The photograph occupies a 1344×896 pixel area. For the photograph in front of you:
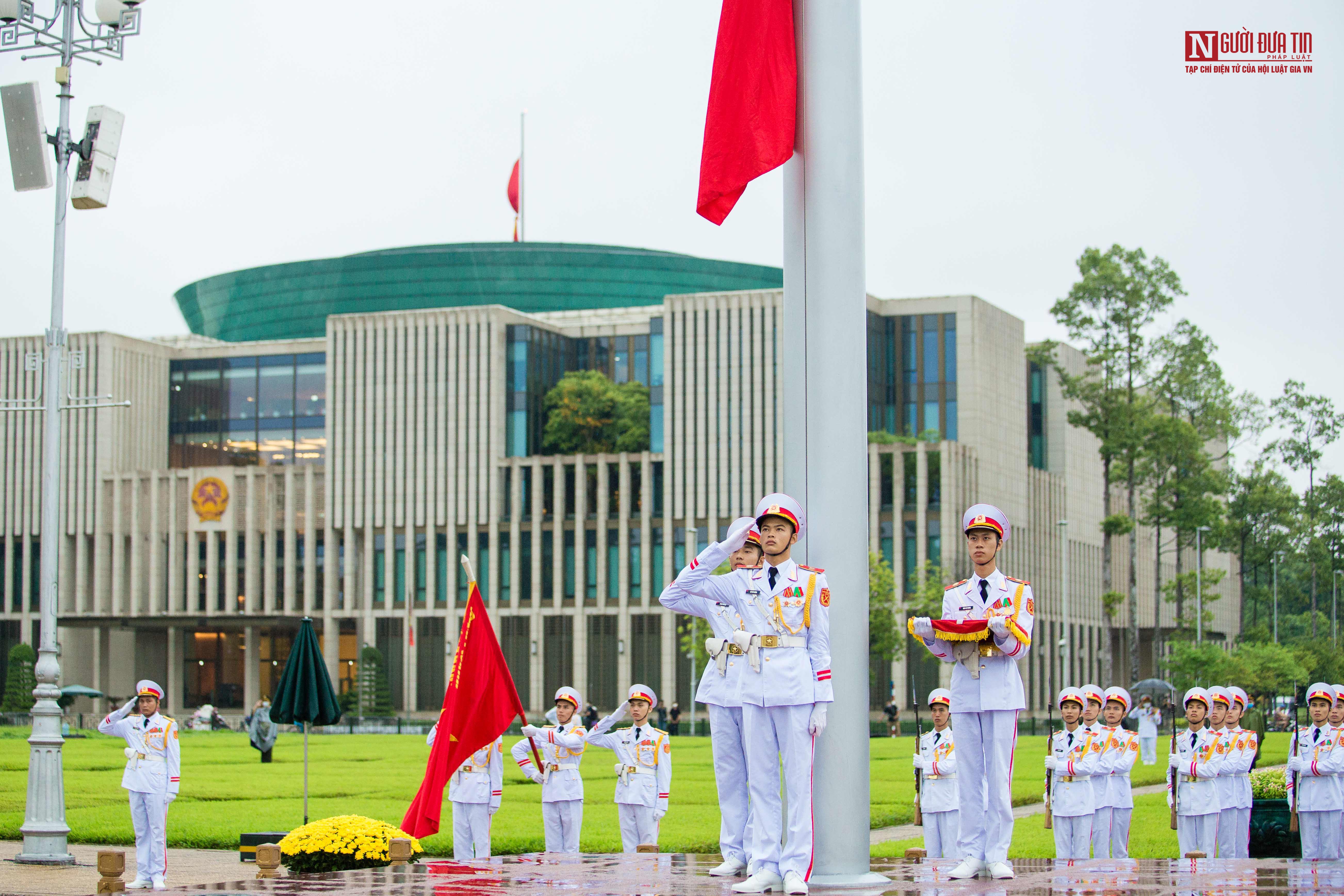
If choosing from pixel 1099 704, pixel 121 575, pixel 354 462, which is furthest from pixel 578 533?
pixel 1099 704

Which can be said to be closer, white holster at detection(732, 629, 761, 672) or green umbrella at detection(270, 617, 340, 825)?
white holster at detection(732, 629, 761, 672)

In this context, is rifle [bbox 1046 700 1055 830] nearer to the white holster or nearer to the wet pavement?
the wet pavement

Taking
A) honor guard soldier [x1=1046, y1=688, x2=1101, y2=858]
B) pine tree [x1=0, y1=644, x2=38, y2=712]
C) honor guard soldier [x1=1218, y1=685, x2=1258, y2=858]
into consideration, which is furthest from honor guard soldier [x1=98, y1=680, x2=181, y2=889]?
pine tree [x1=0, y1=644, x2=38, y2=712]

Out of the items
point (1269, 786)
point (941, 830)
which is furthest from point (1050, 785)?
point (1269, 786)

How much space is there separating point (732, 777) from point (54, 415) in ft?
41.0

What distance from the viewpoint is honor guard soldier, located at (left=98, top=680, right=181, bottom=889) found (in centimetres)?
1669

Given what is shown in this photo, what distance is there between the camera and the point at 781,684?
9.20 metres

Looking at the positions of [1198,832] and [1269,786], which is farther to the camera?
[1269,786]

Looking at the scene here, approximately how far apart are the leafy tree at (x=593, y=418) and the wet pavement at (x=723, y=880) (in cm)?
6106

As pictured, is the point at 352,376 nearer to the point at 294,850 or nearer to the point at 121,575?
the point at 121,575

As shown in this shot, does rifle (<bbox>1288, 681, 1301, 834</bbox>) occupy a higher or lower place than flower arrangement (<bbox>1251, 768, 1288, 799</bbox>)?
higher

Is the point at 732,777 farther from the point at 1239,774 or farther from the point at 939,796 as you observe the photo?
the point at 1239,774

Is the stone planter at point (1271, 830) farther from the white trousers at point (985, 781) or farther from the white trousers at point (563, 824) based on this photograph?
the white trousers at point (985, 781)

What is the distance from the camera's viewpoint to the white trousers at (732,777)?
1004 centimetres
